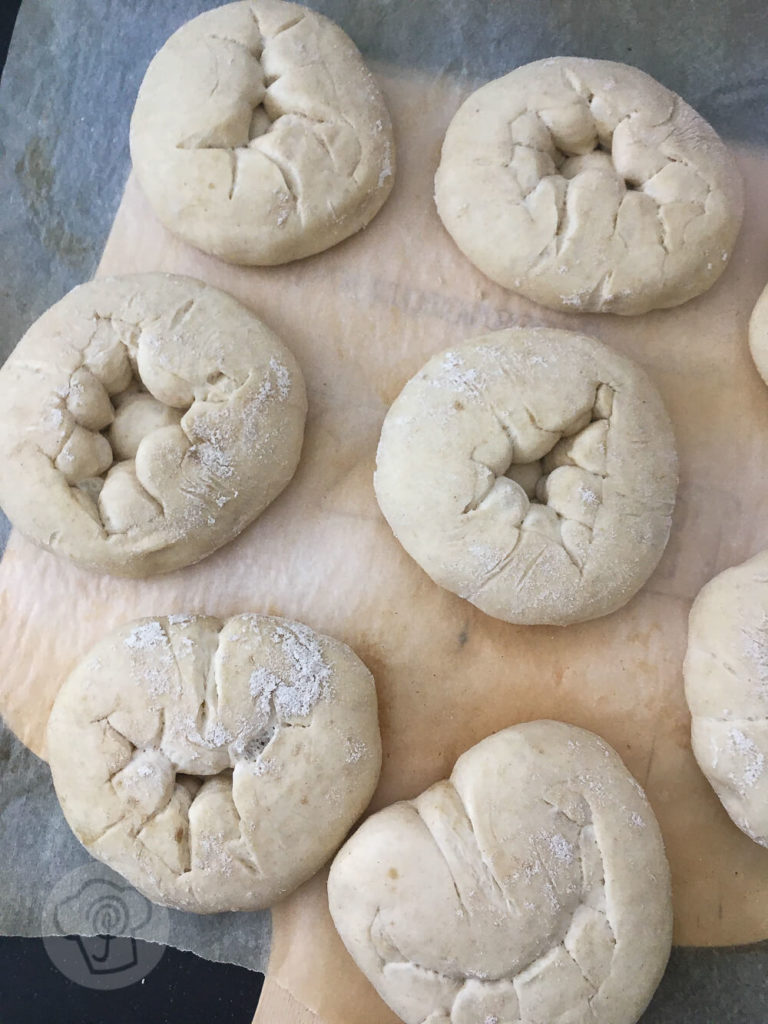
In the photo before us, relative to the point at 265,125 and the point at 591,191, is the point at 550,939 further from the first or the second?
the point at 265,125

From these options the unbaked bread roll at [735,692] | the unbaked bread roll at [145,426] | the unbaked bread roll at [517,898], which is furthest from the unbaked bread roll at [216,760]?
the unbaked bread roll at [735,692]

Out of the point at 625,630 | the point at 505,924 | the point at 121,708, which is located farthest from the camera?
the point at 625,630

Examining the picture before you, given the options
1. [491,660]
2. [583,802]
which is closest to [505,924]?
[583,802]

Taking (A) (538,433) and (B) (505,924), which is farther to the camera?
(A) (538,433)

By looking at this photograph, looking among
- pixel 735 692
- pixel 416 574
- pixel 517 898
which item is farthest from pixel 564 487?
pixel 517 898

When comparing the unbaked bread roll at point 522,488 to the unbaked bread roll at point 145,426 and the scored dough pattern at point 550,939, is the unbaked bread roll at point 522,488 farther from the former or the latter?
the scored dough pattern at point 550,939

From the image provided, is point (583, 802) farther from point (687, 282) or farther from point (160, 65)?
point (160, 65)

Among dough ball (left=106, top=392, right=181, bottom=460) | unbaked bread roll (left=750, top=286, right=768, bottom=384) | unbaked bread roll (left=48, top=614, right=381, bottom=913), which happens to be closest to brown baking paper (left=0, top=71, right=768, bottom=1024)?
unbaked bread roll (left=750, top=286, right=768, bottom=384)
